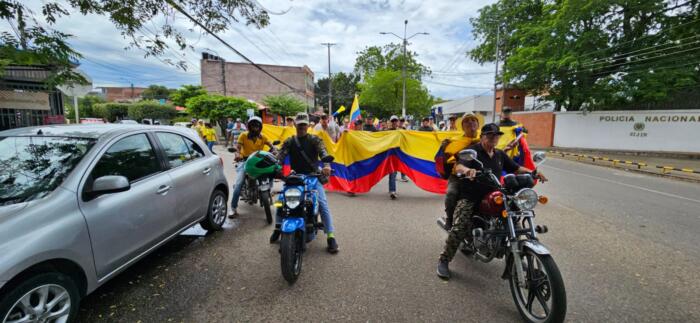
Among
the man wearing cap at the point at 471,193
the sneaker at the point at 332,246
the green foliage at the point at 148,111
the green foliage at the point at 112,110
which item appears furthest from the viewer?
the green foliage at the point at 112,110

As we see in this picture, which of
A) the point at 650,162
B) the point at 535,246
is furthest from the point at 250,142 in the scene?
the point at 650,162

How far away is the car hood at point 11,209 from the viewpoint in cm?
209

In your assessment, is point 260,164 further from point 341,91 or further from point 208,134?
Answer: point 341,91

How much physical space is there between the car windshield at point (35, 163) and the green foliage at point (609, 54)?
70.8 ft

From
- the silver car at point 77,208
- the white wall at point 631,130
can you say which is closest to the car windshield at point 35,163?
the silver car at point 77,208

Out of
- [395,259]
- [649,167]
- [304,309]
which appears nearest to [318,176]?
[395,259]

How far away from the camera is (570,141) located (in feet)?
70.7

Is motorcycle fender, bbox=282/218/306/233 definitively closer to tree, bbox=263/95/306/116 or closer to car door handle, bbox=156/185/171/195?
car door handle, bbox=156/185/171/195

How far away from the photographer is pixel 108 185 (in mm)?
2559

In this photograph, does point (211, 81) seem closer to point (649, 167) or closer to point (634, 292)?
point (649, 167)

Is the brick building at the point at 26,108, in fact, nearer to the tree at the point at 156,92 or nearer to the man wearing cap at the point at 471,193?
the man wearing cap at the point at 471,193

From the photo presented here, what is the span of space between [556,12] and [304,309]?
24.1m

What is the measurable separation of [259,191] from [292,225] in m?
2.05

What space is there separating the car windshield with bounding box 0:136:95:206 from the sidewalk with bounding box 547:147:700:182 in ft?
50.1
